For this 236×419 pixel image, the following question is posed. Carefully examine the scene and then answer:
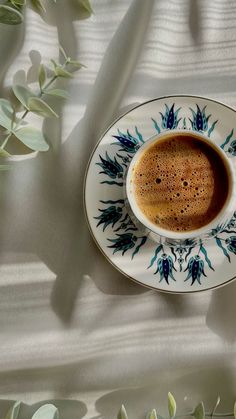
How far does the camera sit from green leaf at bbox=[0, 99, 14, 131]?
1.02 m

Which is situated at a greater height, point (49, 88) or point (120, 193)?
point (49, 88)

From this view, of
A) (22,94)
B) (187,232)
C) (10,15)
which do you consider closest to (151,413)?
(187,232)

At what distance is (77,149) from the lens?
3.45ft

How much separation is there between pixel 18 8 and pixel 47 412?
61 centimetres

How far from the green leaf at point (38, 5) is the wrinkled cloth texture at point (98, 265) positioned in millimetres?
10

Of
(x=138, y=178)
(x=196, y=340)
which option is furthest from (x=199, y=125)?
(x=196, y=340)

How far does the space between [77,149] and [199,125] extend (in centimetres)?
19

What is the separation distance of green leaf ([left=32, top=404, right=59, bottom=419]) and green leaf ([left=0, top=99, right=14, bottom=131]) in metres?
0.42

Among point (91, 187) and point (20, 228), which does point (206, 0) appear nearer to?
point (91, 187)

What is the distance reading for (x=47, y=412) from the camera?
1.00 m

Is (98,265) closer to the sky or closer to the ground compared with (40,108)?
closer to the ground

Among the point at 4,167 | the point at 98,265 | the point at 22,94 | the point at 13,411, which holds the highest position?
the point at 22,94

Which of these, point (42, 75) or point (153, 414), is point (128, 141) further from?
point (153, 414)

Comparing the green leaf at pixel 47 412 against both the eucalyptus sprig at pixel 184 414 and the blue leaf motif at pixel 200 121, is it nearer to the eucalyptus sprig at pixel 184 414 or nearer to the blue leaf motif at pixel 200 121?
the eucalyptus sprig at pixel 184 414
